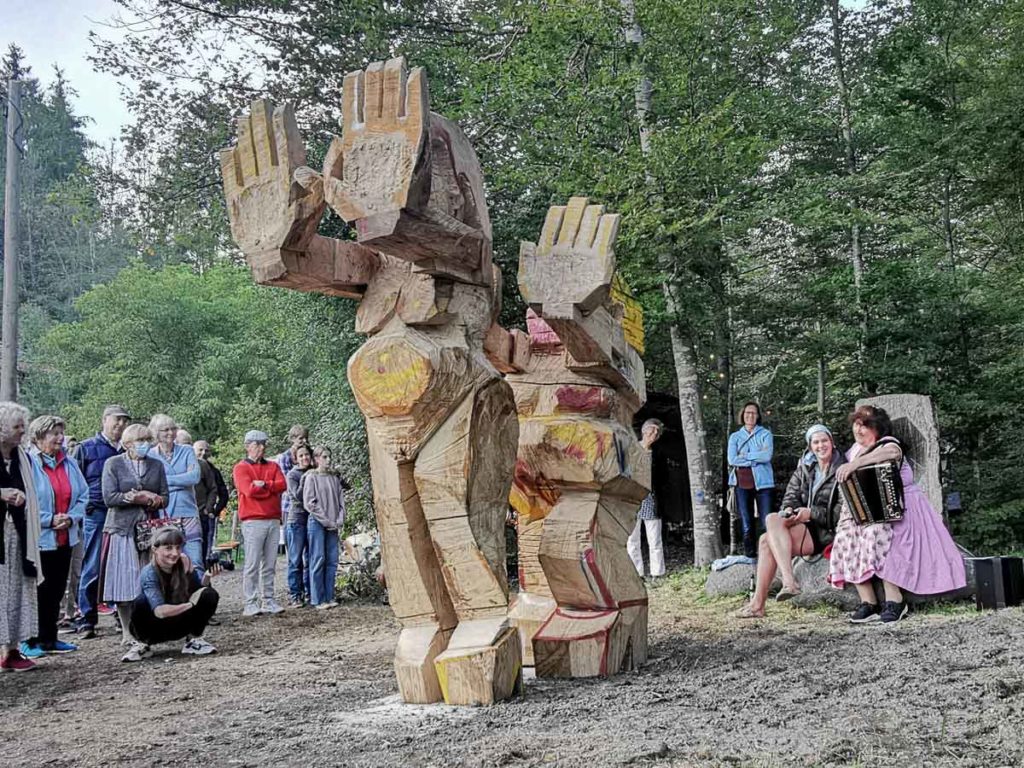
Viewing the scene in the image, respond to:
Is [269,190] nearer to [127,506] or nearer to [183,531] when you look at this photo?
[127,506]

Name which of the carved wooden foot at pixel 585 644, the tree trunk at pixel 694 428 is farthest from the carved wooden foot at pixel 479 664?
the tree trunk at pixel 694 428

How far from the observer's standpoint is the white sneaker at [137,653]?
6.32 metres

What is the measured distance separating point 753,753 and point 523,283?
8.03 ft

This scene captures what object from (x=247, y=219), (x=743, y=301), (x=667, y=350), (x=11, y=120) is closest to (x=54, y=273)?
(x=11, y=120)

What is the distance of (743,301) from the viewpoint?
11109 mm

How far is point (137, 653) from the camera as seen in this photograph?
636 centimetres

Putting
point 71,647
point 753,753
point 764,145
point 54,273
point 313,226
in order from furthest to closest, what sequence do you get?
point 54,273, point 764,145, point 71,647, point 313,226, point 753,753

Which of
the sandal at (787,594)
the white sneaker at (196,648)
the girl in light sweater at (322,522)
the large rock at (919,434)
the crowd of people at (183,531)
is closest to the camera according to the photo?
the crowd of people at (183,531)

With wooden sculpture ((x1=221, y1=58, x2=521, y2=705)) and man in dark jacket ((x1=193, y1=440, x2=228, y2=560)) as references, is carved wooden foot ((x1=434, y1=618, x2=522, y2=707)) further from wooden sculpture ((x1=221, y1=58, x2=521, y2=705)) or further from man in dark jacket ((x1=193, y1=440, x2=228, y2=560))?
man in dark jacket ((x1=193, y1=440, x2=228, y2=560))

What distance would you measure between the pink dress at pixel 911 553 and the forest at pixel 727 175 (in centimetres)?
352

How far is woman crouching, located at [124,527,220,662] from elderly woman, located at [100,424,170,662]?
0.33 metres

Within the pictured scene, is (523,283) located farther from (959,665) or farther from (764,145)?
(764,145)

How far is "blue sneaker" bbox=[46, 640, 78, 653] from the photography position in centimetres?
679

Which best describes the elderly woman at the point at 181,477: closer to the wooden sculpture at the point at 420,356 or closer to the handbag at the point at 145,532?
the handbag at the point at 145,532
